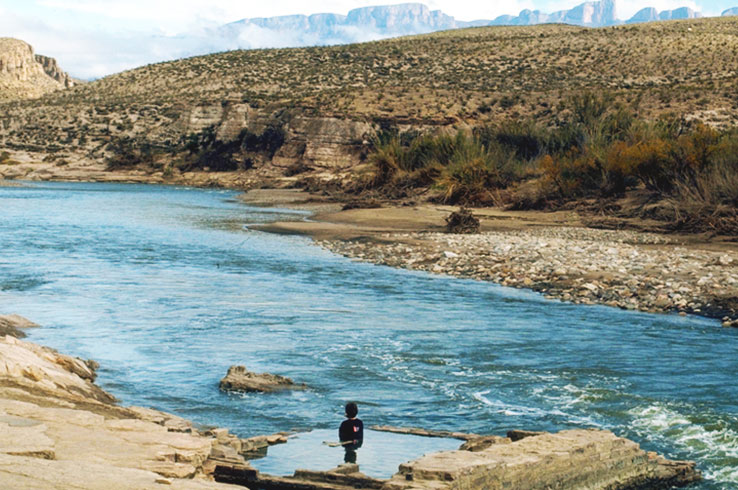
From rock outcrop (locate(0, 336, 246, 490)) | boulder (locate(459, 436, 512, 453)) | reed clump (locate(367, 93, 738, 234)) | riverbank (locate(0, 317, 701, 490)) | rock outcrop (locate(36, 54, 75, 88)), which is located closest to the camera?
rock outcrop (locate(0, 336, 246, 490))

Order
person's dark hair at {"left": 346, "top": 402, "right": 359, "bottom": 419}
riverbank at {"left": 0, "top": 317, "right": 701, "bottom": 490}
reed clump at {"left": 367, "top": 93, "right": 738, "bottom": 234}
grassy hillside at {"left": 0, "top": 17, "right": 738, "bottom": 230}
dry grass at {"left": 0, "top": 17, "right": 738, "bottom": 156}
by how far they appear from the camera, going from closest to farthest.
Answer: riverbank at {"left": 0, "top": 317, "right": 701, "bottom": 490}
person's dark hair at {"left": 346, "top": 402, "right": 359, "bottom": 419}
reed clump at {"left": 367, "top": 93, "right": 738, "bottom": 234}
grassy hillside at {"left": 0, "top": 17, "right": 738, "bottom": 230}
dry grass at {"left": 0, "top": 17, "right": 738, "bottom": 156}

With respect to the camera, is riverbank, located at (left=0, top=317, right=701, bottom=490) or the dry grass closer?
riverbank, located at (left=0, top=317, right=701, bottom=490)

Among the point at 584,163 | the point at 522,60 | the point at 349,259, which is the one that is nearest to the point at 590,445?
the point at 349,259

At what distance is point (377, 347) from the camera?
45.8ft

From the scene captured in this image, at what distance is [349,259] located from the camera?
25.0 m

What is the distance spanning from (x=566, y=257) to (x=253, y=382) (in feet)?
41.3

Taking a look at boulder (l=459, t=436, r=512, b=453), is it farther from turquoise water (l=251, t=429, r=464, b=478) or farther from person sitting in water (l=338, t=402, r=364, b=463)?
person sitting in water (l=338, t=402, r=364, b=463)

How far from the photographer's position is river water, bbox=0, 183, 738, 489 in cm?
1032

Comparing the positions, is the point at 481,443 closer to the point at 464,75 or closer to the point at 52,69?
the point at 464,75

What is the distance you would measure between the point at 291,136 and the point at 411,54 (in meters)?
33.1

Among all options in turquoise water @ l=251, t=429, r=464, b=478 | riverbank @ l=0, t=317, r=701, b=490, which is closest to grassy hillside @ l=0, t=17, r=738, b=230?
turquoise water @ l=251, t=429, r=464, b=478

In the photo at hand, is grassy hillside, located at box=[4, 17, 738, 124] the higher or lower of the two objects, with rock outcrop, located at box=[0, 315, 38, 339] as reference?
higher

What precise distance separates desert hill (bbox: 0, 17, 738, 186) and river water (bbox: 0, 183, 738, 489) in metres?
40.5

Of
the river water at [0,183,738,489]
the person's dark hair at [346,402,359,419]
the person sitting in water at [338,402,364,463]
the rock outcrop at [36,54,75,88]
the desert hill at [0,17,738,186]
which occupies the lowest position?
the river water at [0,183,738,489]
